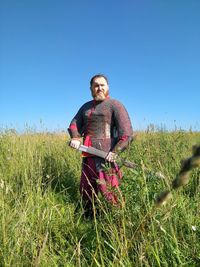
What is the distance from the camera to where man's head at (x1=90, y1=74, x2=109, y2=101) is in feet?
12.2

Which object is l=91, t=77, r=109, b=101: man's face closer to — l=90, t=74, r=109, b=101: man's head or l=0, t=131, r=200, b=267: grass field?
l=90, t=74, r=109, b=101: man's head

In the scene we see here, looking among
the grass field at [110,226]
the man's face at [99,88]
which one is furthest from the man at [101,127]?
the grass field at [110,226]

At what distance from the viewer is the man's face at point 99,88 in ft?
12.2

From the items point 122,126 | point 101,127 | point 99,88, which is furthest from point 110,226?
point 99,88

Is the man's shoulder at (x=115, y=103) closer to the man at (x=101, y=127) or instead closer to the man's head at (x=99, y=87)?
the man at (x=101, y=127)

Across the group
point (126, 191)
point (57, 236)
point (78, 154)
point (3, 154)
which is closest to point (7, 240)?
point (57, 236)

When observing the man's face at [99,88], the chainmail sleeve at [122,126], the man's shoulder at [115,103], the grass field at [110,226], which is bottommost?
the grass field at [110,226]

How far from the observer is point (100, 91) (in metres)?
3.73

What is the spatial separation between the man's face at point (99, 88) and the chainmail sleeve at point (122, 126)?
17 centimetres

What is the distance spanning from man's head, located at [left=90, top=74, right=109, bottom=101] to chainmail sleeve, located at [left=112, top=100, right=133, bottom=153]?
0.17 metres

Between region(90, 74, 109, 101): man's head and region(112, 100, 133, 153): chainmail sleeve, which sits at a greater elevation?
region(90, 74, 109, 101): man's head

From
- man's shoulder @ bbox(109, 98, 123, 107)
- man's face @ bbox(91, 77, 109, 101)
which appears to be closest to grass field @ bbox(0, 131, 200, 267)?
man's shoulder @ bbox(109, 98, 123, 107)

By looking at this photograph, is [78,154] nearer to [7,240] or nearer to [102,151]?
[102,151]

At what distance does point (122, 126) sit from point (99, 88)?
0.53 metres
